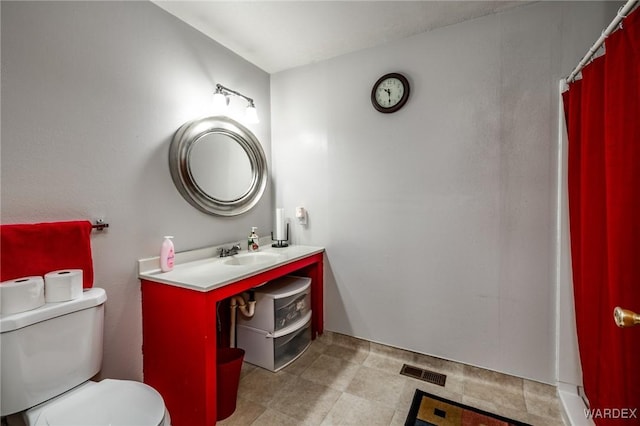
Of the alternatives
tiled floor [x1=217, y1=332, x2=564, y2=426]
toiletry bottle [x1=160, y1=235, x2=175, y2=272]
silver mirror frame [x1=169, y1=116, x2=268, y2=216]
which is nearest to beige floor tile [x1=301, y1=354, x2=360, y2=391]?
tiled floor [x1=217, y1=332, x2=564, y2=426]

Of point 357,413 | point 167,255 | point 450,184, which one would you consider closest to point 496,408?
point 357,413

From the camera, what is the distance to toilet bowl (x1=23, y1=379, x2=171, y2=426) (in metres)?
0.96

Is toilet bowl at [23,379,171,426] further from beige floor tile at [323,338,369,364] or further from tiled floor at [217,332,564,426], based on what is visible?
beige floor tile at [323,338,369,364]

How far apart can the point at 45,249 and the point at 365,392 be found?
1.83 meters

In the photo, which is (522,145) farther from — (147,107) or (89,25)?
(89,25)

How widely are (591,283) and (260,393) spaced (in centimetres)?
183

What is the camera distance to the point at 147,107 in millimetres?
1613

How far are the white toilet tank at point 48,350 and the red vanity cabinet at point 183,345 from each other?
Result: 0.28 meters

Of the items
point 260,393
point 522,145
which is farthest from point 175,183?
point 522,145

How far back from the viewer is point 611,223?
954 mm

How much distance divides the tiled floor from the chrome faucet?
0.82 meters

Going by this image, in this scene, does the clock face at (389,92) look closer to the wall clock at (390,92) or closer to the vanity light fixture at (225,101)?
the wall clock at (390,92)

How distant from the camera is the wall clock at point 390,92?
196 cm

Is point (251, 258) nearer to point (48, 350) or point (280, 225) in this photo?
point (280, 225)
